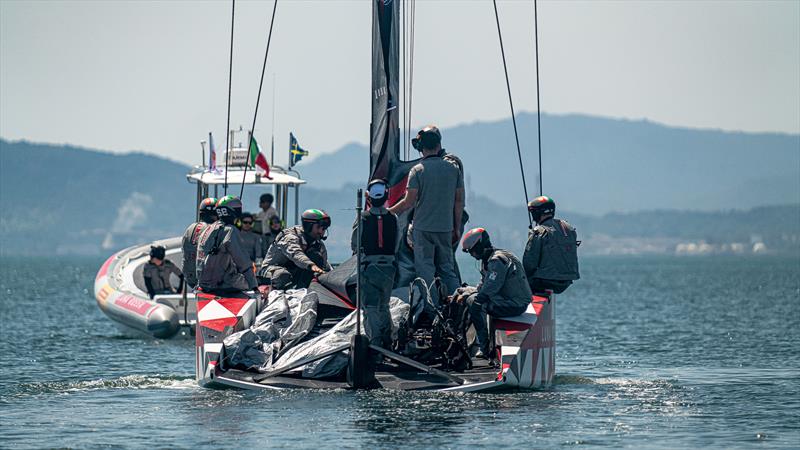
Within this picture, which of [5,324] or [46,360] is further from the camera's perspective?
[5,324]

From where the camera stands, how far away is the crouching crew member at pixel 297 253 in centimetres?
1535

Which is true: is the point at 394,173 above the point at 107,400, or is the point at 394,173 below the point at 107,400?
above

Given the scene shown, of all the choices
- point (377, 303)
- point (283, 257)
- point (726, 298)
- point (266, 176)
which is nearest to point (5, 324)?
point (266, 176)

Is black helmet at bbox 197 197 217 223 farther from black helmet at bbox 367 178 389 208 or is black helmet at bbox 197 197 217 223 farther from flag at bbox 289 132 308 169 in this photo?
flag at bbox 289 132 308 169

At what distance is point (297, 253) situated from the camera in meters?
15.3

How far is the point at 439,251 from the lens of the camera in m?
14.6

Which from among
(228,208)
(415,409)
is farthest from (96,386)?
(415,409)

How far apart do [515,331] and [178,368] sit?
A: 23.2 feet

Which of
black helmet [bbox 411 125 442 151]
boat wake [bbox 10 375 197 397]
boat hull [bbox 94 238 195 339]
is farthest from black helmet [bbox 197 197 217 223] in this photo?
boat hull [bbox 94 238 195 339]

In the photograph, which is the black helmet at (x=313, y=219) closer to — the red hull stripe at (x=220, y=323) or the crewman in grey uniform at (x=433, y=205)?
the crewman in grey uniform at (x=433, y=205)

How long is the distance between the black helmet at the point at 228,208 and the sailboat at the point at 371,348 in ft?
3.17

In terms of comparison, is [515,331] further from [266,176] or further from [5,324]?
[5,324]

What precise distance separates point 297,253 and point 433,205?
1.92 m

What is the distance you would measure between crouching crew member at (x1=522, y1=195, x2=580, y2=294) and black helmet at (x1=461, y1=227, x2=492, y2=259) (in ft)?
3.65
